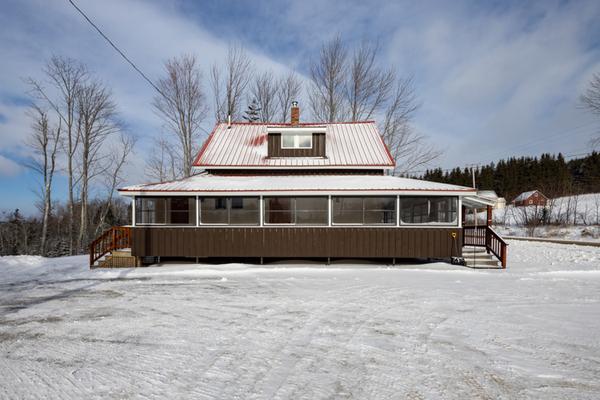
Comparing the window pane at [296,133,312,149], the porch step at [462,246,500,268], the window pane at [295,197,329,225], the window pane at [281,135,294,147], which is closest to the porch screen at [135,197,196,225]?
the window pane at [295,197,329,225]

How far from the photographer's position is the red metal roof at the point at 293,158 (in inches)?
610

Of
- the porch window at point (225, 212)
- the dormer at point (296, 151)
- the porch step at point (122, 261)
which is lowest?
the porch step at point (122, 261)

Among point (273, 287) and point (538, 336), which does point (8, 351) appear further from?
point (538, 336)

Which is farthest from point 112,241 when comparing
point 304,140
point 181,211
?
point 304,140

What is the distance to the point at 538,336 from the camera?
4.73m

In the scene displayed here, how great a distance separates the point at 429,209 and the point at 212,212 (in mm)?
8823

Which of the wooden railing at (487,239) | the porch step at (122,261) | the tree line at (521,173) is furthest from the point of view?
the tree line at (521,173)

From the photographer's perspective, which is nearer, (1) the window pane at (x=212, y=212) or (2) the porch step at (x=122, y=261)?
(2) the porch step at (x=122, y=261)

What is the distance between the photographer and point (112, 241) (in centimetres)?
1261

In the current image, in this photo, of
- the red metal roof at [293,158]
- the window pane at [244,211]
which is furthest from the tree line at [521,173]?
the window pane at [244,211]

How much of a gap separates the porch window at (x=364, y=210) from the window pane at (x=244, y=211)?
324 centimetres

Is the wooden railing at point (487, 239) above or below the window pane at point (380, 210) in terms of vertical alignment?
below

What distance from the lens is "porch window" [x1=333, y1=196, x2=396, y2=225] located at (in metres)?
12.4

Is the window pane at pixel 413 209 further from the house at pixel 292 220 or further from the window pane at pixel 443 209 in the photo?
the window pane at pixel 443 209
